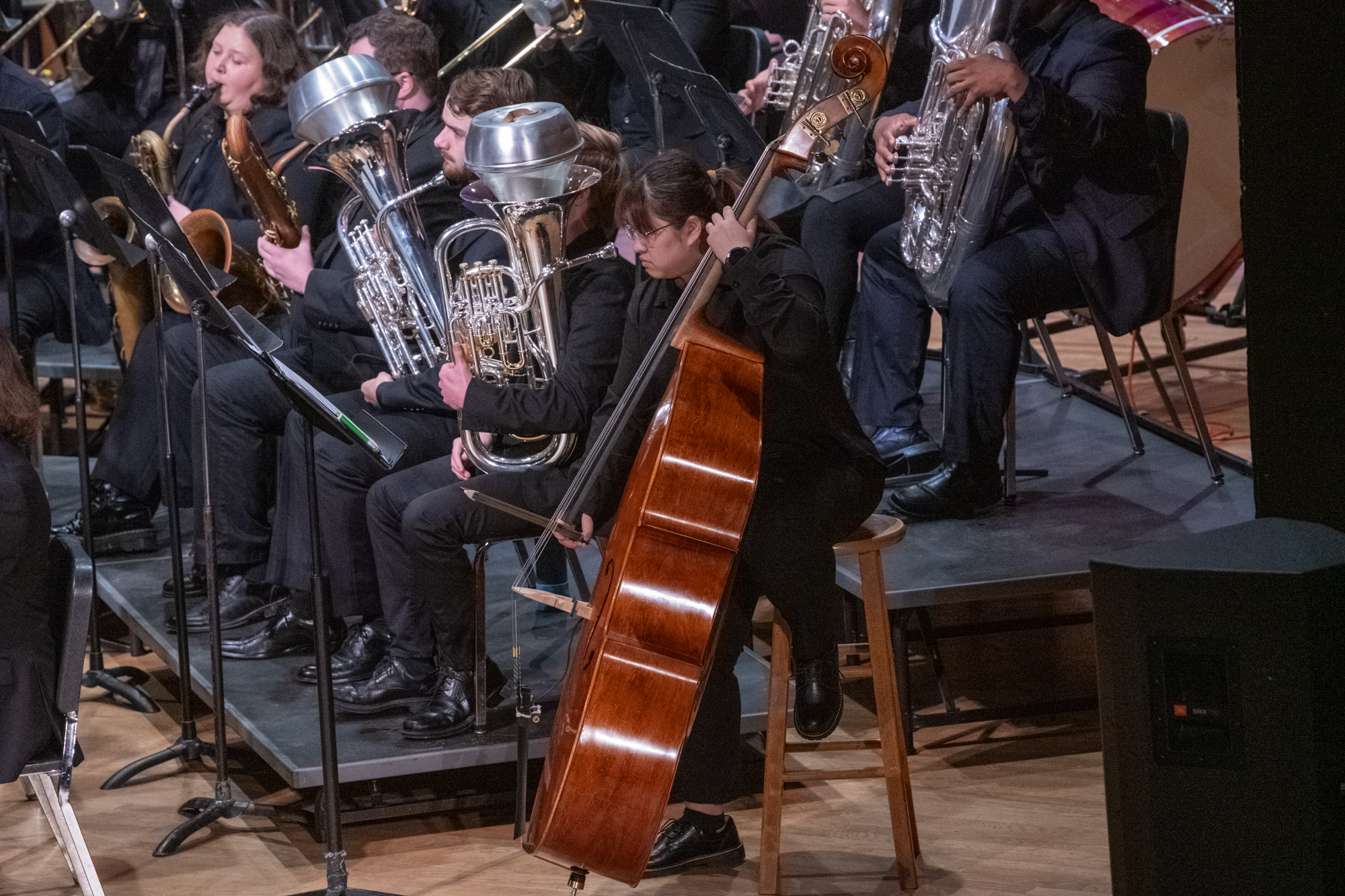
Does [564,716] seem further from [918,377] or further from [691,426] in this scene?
[918,377]

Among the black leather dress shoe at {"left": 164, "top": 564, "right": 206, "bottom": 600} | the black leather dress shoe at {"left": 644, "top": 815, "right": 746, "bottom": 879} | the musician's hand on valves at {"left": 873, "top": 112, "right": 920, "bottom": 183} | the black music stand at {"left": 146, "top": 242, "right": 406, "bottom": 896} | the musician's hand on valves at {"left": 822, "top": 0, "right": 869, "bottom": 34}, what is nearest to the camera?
the black music stand at {"left": 146, "top": 242, "right": 406, "bottom": 896}

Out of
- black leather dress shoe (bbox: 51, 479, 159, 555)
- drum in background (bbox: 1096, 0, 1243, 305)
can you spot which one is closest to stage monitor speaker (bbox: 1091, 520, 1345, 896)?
drum in background (bbox: 1096, 0, 1243, 305)

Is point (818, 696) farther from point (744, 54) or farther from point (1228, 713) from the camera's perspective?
point (744, 54)

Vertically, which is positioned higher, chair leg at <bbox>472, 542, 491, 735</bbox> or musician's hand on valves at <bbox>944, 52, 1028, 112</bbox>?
musician's hand on valves at <bbox>944, 52, 1028, 112</bbox>

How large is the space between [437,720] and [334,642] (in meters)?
0.68

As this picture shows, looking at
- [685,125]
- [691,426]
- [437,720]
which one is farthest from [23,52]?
[691,426]

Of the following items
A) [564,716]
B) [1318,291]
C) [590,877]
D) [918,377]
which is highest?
[1318,291]

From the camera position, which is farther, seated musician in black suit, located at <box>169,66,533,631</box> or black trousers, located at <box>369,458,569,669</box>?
seated musician in black suit, located at <box>169,66,533,631</box>

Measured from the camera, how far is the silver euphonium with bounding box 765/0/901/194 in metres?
3.74

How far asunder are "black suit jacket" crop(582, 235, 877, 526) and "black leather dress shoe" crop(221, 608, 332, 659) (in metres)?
1.04

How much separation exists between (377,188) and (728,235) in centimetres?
111

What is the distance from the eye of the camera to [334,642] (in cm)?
375

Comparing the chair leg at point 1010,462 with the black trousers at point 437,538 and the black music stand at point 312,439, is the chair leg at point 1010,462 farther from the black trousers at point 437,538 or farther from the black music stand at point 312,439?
the black music stand at point 312,439

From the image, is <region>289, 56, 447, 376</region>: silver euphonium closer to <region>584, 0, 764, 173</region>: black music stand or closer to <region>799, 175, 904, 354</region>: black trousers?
<region>584, 0, 764, 173</region>: black music stand
